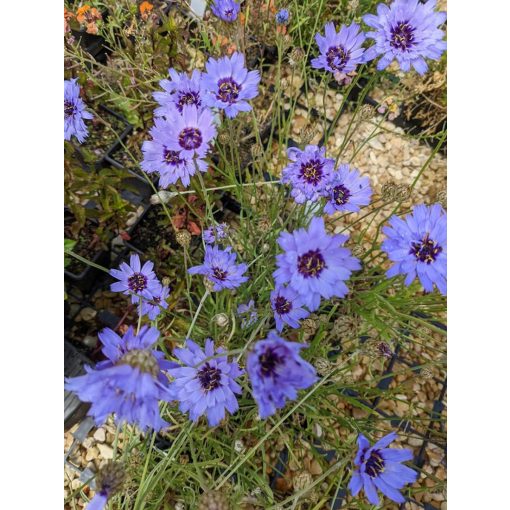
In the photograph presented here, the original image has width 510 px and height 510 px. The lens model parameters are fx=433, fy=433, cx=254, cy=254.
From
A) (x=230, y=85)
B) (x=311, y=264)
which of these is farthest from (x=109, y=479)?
(x=230, y=85)

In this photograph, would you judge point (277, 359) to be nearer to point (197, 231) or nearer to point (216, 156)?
point (197, 231)

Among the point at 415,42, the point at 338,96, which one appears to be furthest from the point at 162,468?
the point at 338,96

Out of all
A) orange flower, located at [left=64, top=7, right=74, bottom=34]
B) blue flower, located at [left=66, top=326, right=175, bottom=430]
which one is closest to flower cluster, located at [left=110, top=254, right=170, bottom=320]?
blue flower, located at [left=66, top=326, right=175, bottom=430]

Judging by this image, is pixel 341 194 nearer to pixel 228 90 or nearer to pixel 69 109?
pixel 228 90

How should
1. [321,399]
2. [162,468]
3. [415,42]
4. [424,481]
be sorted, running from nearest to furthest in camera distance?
[162,468] → [415,42] → [321,399] → [424,481]

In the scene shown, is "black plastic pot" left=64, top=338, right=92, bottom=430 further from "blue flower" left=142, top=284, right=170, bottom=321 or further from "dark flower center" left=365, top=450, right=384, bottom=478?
"dark flower center" left=365, top=450, right=384, bottom=478

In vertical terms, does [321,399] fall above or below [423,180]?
below
